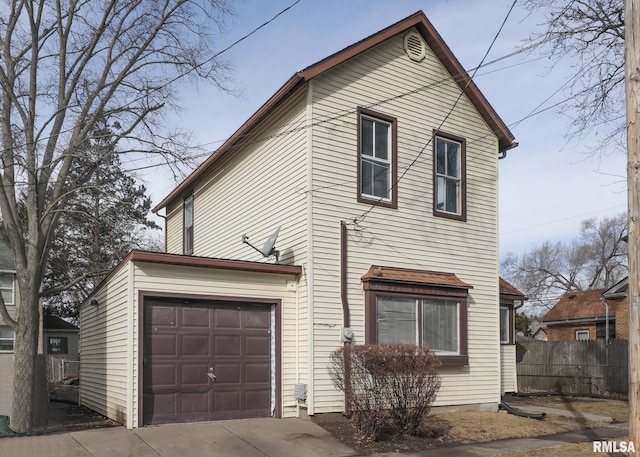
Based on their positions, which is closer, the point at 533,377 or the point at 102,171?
the point at 102,171

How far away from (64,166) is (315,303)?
6.08 metres

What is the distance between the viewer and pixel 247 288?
1206 centimetres

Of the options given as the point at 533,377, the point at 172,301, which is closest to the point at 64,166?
the point at 172,301

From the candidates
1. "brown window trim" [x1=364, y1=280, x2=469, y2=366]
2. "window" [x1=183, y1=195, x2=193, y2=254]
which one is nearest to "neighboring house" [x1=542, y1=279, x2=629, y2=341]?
"brown window trim" [x1=364, y1=280, x2=469, y2=366]

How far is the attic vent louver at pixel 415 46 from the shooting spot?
14.4 meters

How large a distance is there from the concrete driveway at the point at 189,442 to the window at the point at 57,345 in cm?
3062

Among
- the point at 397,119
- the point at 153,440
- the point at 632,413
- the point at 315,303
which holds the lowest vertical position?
the point at 153,440

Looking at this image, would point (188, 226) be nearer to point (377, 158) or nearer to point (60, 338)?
point (377, 158)

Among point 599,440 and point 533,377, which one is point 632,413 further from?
point 533,377

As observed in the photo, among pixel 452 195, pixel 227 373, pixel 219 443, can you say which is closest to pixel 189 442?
pixel 219 443

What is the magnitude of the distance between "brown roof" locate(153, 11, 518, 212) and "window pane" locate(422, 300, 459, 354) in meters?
4.80

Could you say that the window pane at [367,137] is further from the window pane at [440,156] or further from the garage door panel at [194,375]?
the garage door panel at [194,375]

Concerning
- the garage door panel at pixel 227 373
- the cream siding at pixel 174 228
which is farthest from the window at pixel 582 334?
the garage door panel at pixel 227 373

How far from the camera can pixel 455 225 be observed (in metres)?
14.7
